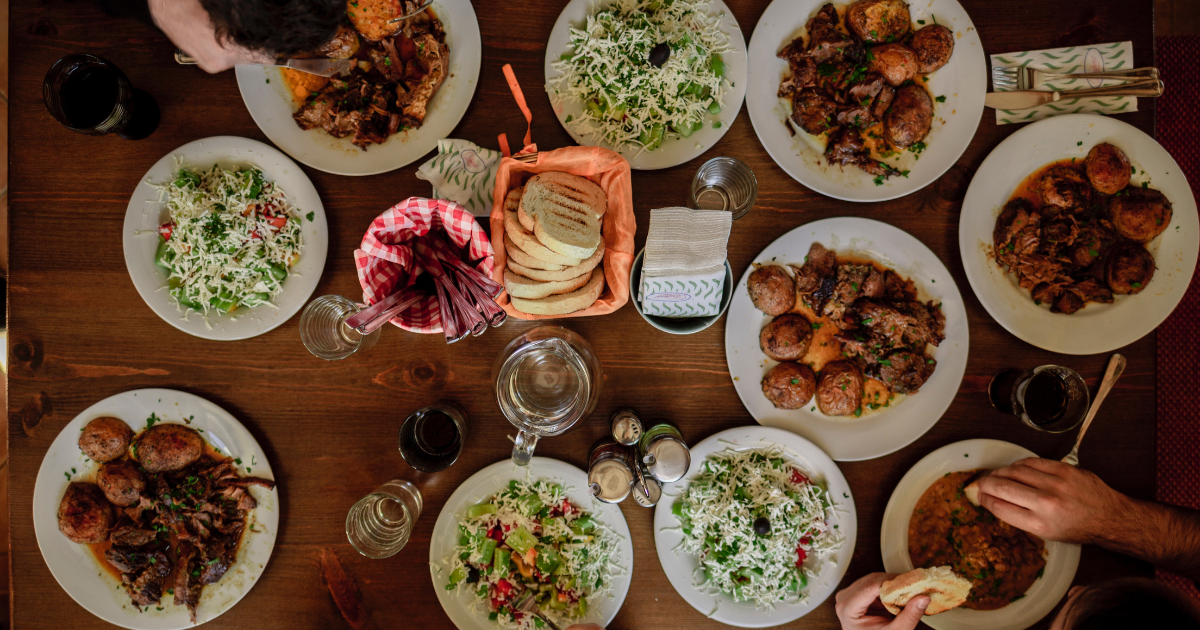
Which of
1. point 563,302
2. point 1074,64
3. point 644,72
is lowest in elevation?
point 563,302

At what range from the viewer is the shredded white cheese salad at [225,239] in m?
2.27

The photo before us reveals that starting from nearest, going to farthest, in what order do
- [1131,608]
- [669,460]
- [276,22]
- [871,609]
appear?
[276,22] < [1131,608] < [669,460] < [871,609]

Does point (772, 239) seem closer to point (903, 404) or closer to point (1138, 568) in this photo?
point (903, 404)

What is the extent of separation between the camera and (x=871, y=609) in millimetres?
2410

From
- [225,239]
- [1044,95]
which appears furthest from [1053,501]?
[225,239]

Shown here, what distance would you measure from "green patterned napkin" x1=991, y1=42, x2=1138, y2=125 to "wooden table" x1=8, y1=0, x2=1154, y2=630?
0.20 feet

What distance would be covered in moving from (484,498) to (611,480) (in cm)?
56

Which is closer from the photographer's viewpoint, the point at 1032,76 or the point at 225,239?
the point at 225,239

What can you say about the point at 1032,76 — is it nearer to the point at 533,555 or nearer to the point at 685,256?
the point at 685,256

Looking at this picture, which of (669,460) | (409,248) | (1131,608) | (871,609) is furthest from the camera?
(871,609)

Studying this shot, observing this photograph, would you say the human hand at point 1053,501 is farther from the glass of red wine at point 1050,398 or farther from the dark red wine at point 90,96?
the dark red wine at point 90,96

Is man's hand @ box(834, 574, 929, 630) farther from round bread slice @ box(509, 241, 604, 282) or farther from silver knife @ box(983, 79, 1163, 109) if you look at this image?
silver knife @ box(983, 79, 1163, 109)

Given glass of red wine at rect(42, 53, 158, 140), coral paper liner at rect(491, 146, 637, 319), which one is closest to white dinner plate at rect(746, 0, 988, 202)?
coral paper liner at rect(491, 146, 637, 319)

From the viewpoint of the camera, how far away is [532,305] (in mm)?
1994
